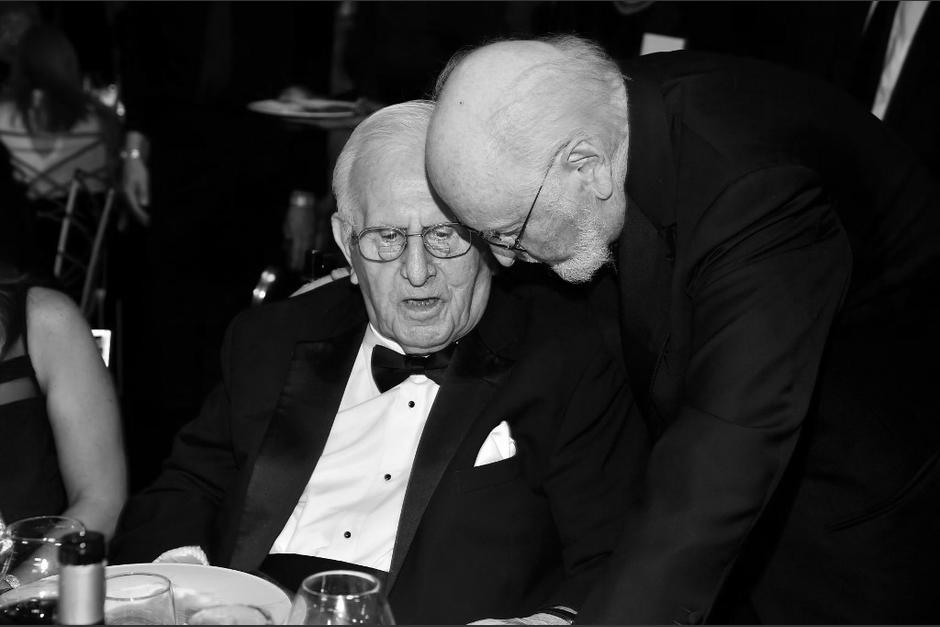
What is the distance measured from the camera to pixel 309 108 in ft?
17.0

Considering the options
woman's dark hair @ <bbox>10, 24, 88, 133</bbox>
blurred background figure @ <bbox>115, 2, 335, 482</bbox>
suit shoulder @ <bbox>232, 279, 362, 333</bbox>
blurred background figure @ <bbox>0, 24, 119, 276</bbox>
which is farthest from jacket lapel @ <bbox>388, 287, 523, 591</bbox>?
woman's dark hair @ <bbox>10, 24, 88, 133</bbox>

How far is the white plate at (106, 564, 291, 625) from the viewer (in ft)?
5.14

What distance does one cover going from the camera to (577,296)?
2.42m

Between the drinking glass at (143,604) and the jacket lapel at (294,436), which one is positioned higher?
the drinking glass at (143,604)

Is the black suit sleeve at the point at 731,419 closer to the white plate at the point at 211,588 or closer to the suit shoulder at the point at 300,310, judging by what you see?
the white plate at the point at 211,588

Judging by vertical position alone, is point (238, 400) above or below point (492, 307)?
below

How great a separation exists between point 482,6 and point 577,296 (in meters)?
2.81

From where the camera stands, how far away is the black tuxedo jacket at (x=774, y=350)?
1.60 meters

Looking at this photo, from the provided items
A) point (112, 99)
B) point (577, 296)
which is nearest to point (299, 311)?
point (577, 296)

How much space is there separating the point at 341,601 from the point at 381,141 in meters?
1.30

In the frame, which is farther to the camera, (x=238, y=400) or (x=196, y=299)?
(x=196, y=299)

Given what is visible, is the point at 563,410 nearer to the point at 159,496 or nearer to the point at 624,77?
the point at 624,77

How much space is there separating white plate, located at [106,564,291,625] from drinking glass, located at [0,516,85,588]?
89mm

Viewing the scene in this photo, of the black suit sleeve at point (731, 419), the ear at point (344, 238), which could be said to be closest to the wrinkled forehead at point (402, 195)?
the ear at point (344, 238)
